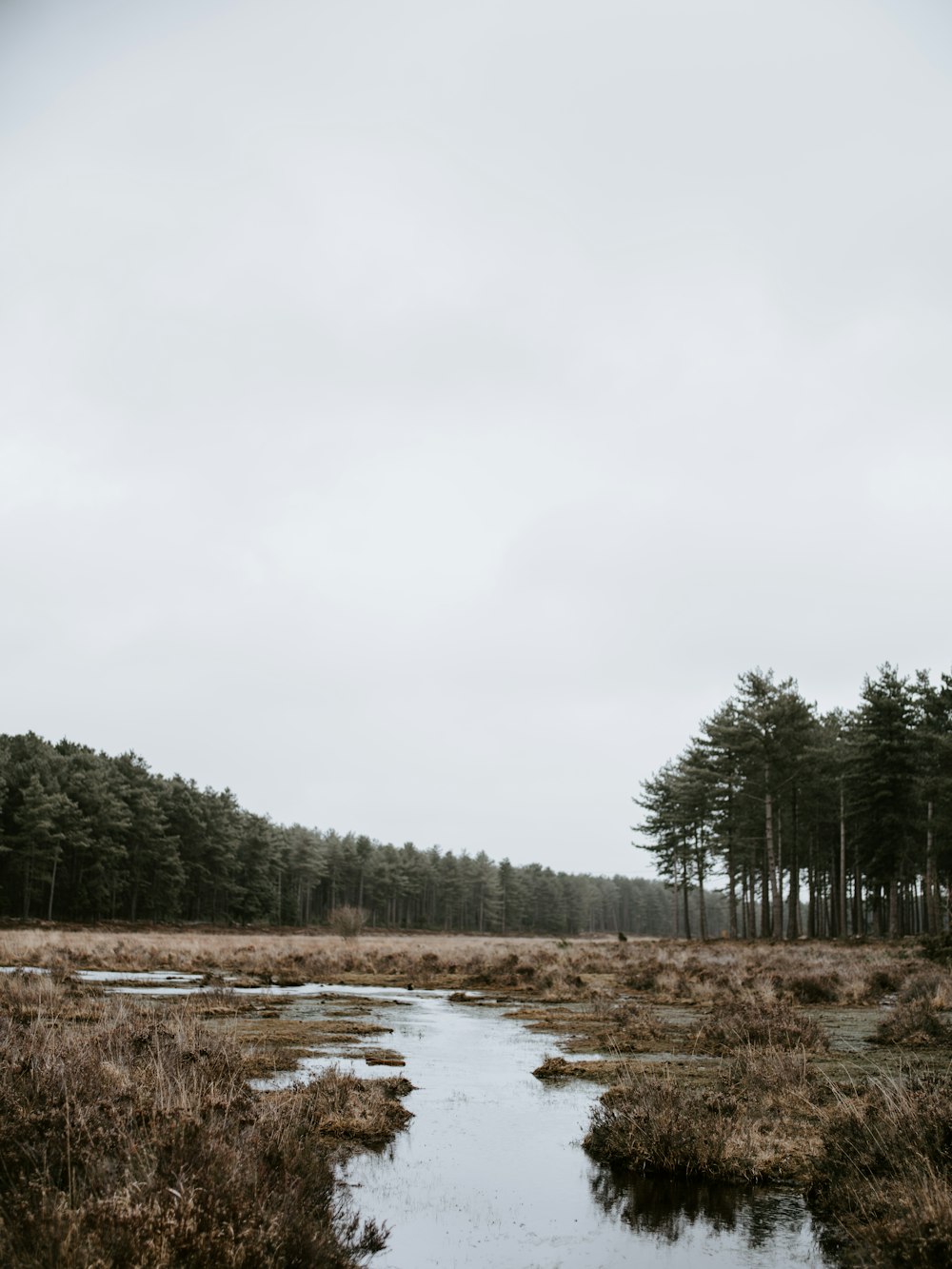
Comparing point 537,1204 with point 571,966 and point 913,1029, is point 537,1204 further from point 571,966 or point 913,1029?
point 571,966

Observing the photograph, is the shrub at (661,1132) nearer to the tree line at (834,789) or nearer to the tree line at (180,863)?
the tree line at (834,789)

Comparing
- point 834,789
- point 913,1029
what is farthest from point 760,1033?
point 834,789

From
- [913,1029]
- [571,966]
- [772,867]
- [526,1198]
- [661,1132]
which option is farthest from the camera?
[772,867]

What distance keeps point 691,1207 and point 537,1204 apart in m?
1.24

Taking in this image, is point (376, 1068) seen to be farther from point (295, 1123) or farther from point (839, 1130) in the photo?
point (839, 1130)

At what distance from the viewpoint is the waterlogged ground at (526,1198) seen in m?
6.11

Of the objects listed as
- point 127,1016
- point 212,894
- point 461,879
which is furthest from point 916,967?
point 461,879

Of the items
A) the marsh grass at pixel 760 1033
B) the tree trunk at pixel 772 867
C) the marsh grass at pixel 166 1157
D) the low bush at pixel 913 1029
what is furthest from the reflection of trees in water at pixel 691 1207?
the tree trunk at pixel 772 867

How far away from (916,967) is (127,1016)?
2168cm

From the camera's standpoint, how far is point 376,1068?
12.3 metres

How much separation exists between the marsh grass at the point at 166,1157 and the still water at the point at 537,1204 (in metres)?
0.50

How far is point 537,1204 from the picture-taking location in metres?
7.10

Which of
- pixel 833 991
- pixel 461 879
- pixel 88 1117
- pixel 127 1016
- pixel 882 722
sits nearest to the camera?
pixel 88 1117

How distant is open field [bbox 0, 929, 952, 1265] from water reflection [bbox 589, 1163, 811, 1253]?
223 mm
